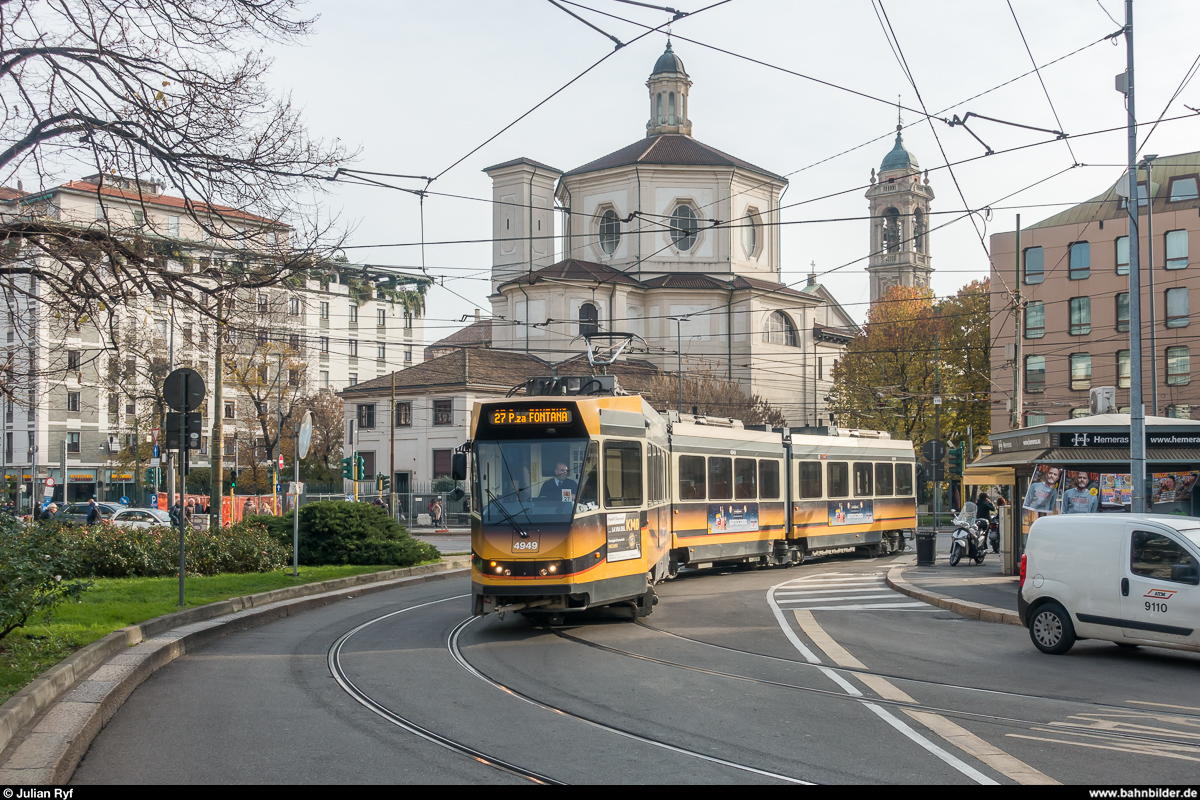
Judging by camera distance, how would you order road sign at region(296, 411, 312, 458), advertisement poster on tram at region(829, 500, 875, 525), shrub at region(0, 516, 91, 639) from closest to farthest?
shrub at region(0, 516, 91, 639) → road sign at region(296, 411, 312, 458) → advertisement poster on tram at region(829, 500, 875, 525)

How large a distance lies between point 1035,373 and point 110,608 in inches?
2114

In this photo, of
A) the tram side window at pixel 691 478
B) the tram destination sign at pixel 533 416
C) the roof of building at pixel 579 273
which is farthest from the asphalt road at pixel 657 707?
the roof of building at pixel 579 273

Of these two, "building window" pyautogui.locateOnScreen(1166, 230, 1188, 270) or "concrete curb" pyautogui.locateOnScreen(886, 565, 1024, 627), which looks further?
"building window" pyautogui.locateOnScreen(1166, 230, 1188, 270)

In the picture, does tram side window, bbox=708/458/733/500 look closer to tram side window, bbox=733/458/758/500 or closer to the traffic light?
tram side window, bbox=733/458/758/500

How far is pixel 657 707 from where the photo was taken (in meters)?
9.32

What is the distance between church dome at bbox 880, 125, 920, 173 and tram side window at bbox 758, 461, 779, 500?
7500 centimetres

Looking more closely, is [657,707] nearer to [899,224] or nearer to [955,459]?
[955,459]

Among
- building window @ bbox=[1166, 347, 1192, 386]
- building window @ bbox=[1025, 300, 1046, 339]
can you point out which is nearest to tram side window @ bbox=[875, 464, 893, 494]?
building window @ bbox=[1166, 347, 1192, 386]

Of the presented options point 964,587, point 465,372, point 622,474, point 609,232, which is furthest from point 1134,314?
point 609,232

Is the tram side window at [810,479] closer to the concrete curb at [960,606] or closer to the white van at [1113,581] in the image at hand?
the concrete curb at [960,606]

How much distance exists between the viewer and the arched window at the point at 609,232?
2798 inches

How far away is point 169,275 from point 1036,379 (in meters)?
55.1

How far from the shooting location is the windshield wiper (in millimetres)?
13922

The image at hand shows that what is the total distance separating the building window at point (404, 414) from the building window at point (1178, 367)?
39.5m
